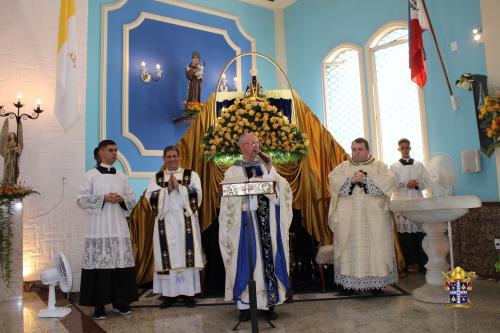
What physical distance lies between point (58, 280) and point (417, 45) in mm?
6077

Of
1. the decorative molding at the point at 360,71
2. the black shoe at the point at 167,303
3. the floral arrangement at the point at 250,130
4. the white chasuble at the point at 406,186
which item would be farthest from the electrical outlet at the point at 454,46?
the black shoe at the point at 167,303

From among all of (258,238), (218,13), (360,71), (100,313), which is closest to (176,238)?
(100,313)

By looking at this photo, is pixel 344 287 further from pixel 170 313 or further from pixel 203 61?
pixel 203 61

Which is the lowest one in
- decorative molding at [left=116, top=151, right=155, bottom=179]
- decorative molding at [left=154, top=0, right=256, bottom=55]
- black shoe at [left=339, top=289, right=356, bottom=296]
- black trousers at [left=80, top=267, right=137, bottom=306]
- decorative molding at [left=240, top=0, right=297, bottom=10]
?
black shoe at [left=339, top=289, right=356, bottom=296]

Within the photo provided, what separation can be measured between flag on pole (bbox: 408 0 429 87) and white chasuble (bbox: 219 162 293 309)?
3.80 meters

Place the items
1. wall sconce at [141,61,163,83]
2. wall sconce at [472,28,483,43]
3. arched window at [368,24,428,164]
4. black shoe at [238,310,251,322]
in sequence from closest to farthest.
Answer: black shoe at [238,310,251,322] → wall sconce at [472,28,483,43] → arched window at [368,24,428,164] → wall sconce at [141,61,163,83]

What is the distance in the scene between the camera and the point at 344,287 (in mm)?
5066

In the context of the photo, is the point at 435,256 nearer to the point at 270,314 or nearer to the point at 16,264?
the point at 270,314

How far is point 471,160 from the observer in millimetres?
6504

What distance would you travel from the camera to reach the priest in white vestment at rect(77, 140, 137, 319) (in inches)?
180

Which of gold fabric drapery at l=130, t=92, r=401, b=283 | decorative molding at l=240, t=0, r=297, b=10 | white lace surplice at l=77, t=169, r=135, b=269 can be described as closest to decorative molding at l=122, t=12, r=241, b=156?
decorative molding at l=240, t=0, r=297, b=10

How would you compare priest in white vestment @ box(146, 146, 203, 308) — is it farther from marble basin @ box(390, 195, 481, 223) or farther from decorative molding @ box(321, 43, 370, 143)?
decorative molding @ box(321, 43, 370, 143)

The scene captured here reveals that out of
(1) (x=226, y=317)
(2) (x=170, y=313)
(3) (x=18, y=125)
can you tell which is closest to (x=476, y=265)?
(1) (x=226, y=317)

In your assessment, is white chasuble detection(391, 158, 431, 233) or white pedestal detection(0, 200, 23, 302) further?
white chasuble detection(391, 158, 431, 233)
